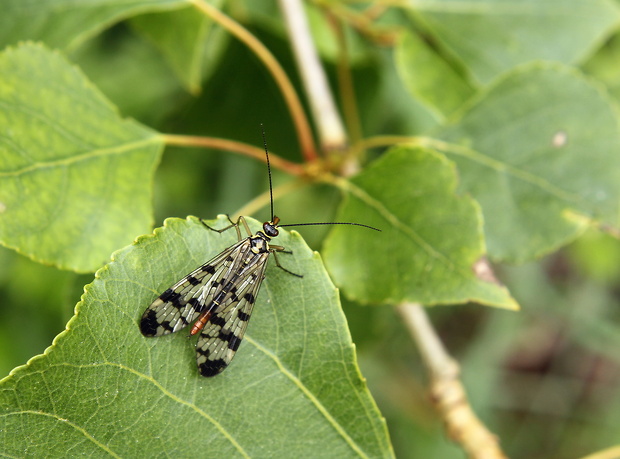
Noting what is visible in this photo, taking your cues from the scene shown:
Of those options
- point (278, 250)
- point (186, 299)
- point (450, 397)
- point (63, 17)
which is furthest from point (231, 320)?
point (63, 17)

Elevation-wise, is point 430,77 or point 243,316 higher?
point 430,77

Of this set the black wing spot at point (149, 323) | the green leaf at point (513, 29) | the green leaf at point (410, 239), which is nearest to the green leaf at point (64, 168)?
the black wing spot at point (149, 323)

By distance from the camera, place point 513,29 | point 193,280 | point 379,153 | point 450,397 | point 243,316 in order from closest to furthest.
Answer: point 243,316 < point 193,280 < point 450,397 < point 513,29 < point 379,153

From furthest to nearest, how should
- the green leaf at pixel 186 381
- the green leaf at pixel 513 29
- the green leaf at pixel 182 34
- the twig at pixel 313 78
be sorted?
the green leaf at pixel 513 29
the twig at pixel 313 78
the green leaf at pixel 182 34
the green leaf at pixel 186 381

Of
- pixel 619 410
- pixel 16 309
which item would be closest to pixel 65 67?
pixel 16 309

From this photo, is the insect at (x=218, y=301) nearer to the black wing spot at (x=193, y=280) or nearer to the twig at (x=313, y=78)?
the black wing spot at (x=193, y=280)

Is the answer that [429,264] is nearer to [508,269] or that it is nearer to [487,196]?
[487,196]

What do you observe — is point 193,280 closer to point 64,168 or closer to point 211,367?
point 211,367
